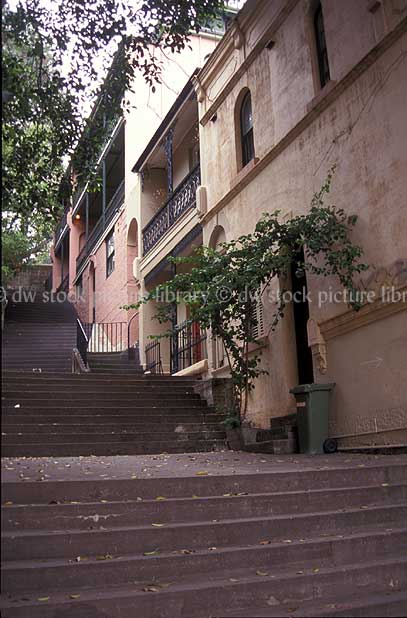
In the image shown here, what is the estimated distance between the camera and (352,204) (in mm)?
8633

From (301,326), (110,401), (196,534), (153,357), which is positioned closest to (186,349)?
(153,357)

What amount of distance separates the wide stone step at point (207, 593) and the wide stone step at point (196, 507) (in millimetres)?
652

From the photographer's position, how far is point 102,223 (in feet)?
77.5

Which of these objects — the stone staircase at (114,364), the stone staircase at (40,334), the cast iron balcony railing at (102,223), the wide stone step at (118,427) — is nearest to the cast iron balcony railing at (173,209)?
the stone staircase at (114,364)

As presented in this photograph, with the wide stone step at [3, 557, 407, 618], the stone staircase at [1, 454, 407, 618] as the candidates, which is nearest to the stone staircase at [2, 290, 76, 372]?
the stone staircase at [1, 454, 407, 618]

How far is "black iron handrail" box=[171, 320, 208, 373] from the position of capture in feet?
49.5

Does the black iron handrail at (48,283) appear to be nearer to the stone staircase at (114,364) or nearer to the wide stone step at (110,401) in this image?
the stone staircase at (114,364)

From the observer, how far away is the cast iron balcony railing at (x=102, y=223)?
21625mm

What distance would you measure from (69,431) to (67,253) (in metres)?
25.5

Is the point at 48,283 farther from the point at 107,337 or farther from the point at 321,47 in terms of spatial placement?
the point at 321,47

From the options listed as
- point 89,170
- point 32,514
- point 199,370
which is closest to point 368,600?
point 32,514

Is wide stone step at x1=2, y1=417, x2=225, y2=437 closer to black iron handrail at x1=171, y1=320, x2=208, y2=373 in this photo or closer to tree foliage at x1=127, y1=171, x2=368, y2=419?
tree foliage at x1=127, y1=171, x2=368, y2=419

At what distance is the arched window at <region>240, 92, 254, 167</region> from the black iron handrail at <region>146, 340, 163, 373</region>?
5.86m

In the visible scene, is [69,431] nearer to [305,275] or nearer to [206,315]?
[206,315]
